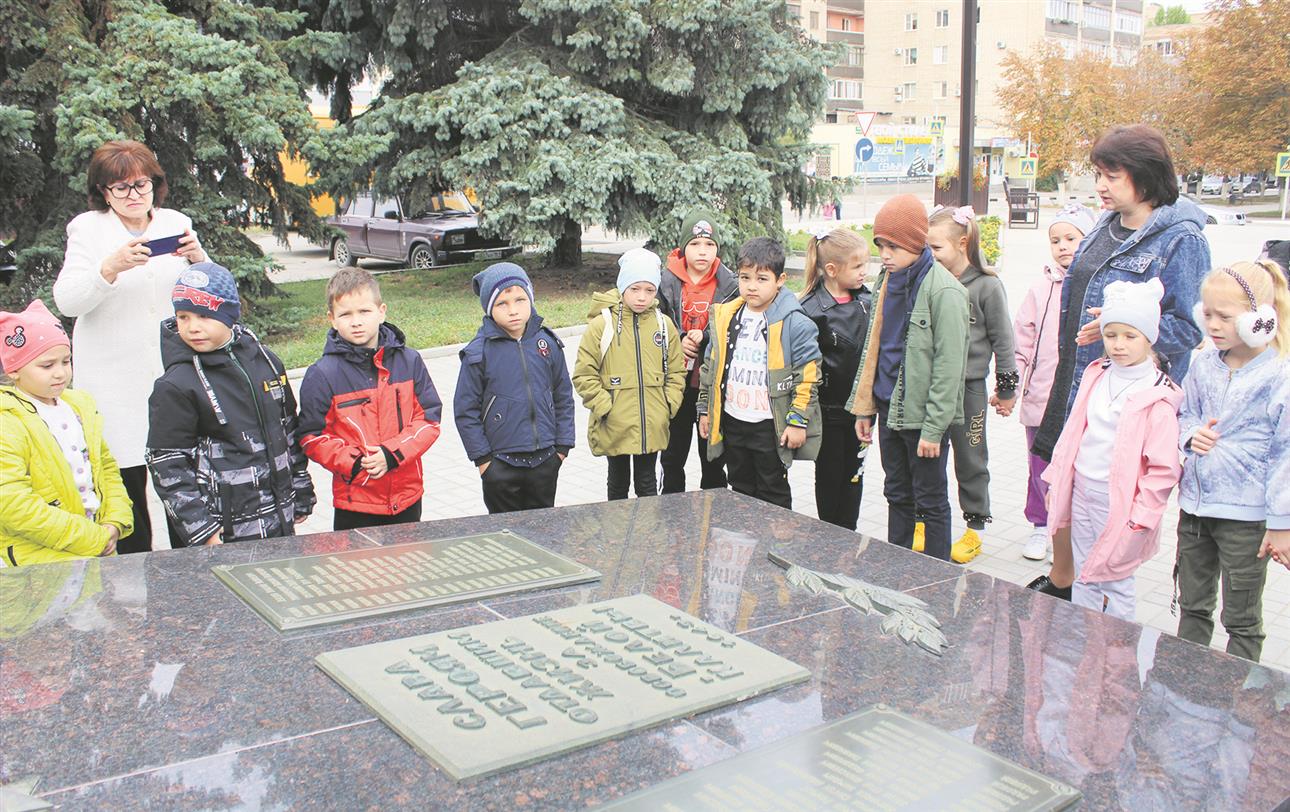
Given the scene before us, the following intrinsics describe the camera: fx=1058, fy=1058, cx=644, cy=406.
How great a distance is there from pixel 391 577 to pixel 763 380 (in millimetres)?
2152

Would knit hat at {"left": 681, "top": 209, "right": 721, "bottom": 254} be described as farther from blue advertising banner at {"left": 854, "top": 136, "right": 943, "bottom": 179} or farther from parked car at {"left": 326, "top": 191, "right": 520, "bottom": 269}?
blue advertising banner at {"left": 854, "top": 136, "right": 943, "bottom": 179}

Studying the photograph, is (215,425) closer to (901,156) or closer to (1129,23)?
(901,156)

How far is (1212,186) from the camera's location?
5256cm

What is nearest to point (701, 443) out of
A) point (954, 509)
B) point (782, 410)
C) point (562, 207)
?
point (782, 410)

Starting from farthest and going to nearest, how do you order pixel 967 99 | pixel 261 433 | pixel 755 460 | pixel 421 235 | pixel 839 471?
pixel 421 235, pixel 967 99, pixel 839 471, pixel 755 460, pixel 261 433

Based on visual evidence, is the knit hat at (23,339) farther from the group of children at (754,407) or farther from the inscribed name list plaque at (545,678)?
the inscribed name list plaque at (545,678)

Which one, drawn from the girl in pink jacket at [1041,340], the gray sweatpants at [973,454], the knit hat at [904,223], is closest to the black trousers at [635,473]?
the gray sweatpants at [973,454]

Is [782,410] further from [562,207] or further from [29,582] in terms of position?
[562,207]

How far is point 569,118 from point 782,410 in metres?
10.0

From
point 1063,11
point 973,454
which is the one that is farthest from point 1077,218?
point 1063,11

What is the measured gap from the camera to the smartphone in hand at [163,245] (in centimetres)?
390

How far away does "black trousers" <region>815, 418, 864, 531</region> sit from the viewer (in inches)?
190

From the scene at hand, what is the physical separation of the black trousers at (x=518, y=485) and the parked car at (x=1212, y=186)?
51.4 meters

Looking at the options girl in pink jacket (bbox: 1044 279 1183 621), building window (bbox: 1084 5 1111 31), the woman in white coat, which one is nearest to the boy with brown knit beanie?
girl in pink jacket (bbox: 1044 279 1183 621)
